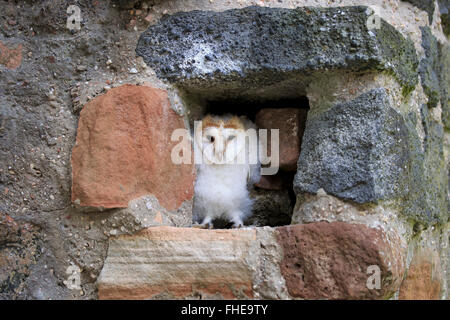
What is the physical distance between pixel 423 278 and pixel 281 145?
23.8 inches

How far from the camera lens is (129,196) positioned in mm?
1329

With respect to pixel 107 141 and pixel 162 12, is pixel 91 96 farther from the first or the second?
pixel 162 12

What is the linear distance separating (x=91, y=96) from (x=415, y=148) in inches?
37.7

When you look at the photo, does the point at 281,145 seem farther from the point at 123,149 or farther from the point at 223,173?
the point at 123,149

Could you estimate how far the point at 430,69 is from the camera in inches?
63.8

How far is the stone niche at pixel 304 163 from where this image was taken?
1.25 meters

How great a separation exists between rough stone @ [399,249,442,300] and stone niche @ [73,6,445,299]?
131 millimetres

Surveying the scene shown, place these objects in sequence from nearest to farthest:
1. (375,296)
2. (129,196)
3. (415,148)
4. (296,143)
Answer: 1. (375,296)
2. (129,196)
3. (415,148)
4. (296,143)

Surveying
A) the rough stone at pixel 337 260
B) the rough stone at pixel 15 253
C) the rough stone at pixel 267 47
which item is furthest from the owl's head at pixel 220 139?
the rough stone at pixel 15 253

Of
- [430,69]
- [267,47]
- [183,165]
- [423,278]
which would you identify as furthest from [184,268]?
[430,69]

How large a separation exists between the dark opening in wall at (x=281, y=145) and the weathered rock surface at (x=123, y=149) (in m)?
0.25

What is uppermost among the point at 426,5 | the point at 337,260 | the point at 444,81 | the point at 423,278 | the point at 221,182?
the point at 426,5

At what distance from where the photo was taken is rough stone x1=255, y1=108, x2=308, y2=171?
5.16ft

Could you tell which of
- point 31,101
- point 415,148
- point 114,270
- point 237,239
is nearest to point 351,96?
point 415,148
